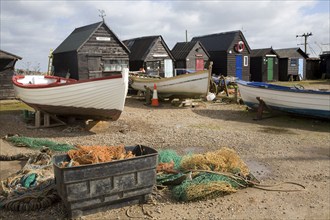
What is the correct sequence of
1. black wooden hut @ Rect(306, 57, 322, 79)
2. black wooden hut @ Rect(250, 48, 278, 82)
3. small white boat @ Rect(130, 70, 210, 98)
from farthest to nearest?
black wooden hut @ Rect(306, 57, 322, 79) < black wooden hut @ Rect(250, 48, 278, 82) < small white boat @ Rect(130, 70, 210, 98)

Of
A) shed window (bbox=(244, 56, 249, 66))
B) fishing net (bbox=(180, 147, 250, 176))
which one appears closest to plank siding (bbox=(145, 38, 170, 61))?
shed window (bbox=(244, 56, 249, 66))

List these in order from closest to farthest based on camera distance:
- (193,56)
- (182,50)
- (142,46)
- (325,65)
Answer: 1. (142,46)
2. (193,56)
3. (182,50)
4. (325,65)

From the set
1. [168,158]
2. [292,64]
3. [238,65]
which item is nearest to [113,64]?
[238,65]

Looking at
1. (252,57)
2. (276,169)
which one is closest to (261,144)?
(276,169)

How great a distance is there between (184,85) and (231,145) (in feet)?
24.1

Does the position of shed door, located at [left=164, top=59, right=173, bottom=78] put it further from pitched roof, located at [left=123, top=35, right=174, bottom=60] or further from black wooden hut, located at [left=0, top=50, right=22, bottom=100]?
black wooden hut, located at [left=0, top=50, right=22, bottom=100]

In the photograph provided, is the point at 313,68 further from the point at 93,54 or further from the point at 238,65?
the point at 93,54

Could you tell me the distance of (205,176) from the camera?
511cm

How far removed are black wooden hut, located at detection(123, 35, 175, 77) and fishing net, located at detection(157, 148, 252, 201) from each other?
55.6ft

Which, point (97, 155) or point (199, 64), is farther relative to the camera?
point (199, 64)

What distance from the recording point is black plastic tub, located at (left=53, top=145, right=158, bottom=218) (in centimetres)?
400

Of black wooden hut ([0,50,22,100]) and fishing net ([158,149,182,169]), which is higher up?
black wooden hut ([0,50,22,100])

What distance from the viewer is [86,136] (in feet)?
29.6

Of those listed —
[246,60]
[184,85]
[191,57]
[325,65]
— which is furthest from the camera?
[325,65]
